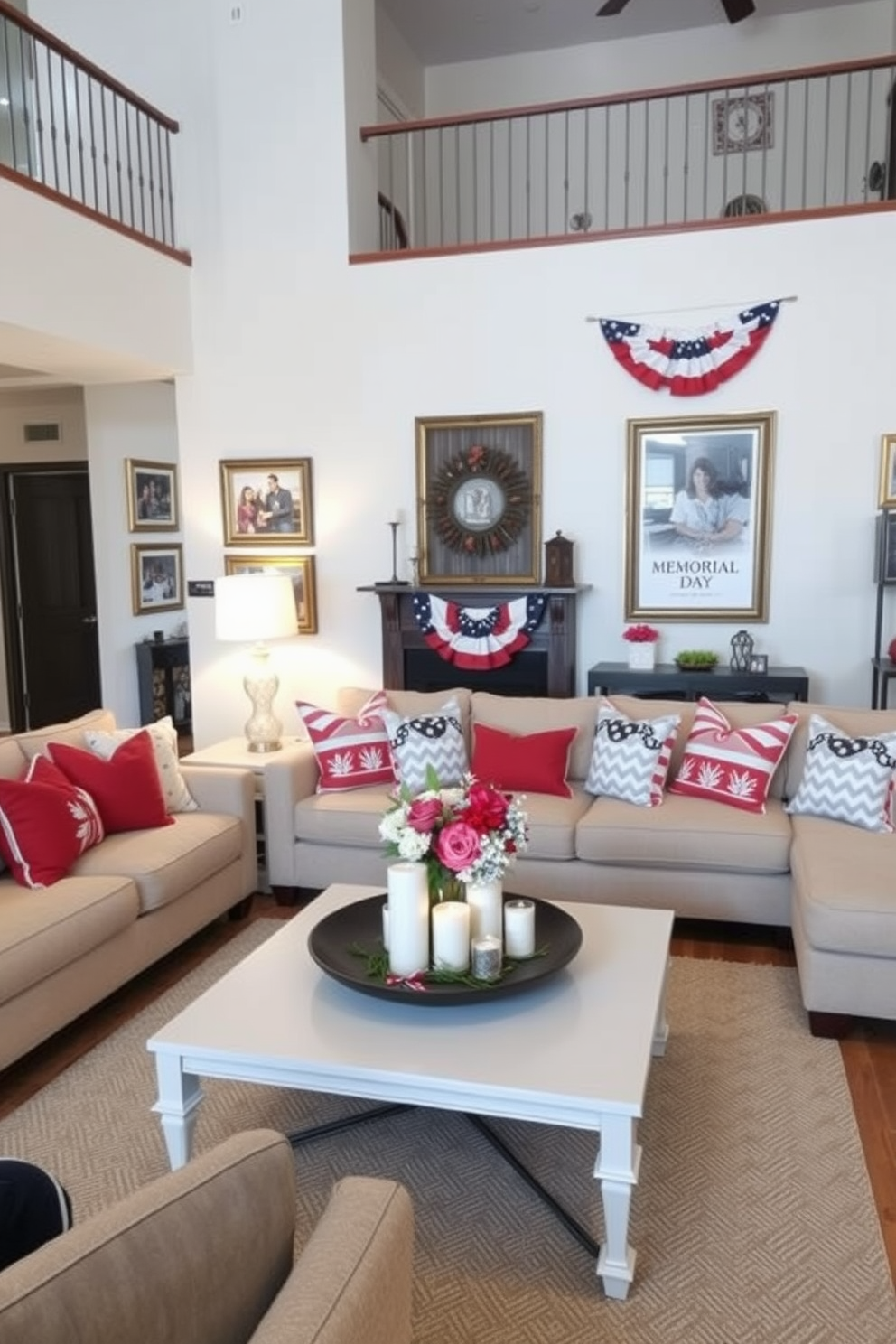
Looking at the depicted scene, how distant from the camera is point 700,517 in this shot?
17.2 feet

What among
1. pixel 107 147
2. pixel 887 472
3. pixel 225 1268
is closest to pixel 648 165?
pixel 887 472

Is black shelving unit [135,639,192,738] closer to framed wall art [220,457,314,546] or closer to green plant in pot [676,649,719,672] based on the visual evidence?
framed wall art [220,457,314,546]

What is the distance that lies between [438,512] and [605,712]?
1876mm

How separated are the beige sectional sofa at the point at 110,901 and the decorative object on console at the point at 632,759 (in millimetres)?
1469

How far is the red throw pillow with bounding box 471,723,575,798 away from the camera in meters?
4.11

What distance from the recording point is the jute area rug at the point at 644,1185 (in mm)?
2014

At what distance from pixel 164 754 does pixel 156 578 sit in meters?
3.45

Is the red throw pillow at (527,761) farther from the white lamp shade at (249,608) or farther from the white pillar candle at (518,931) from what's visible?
the white pillar candle at (518,931)

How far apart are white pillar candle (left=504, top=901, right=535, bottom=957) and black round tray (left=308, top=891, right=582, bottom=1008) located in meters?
0.03

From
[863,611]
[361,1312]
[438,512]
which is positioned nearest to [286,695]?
[438,512]

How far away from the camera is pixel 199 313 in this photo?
5.77 meters

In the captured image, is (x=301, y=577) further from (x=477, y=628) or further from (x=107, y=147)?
(x=107, y=147)

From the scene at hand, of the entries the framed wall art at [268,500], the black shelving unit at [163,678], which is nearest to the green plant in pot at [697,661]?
the framed wall art at [268,500]

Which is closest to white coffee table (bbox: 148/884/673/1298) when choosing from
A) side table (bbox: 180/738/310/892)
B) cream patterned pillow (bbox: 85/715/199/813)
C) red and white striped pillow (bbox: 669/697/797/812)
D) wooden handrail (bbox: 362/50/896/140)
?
red and white striped pillow (bbox: 669/697/797/812)
